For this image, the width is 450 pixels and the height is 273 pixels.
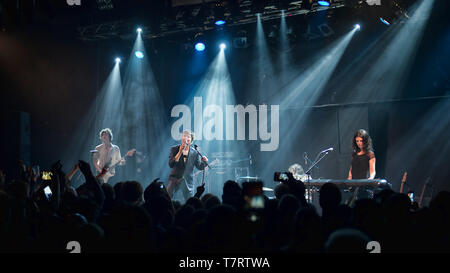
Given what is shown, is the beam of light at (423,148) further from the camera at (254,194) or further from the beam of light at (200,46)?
the camera at (254,194)

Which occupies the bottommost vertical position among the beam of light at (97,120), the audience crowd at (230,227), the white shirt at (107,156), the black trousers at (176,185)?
the black trousers at (176,185)

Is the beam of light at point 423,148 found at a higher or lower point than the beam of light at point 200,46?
lower

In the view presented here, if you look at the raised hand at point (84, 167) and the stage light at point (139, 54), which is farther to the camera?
the stage light at point (139, 54)

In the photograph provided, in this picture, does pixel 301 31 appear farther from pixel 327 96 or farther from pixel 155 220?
pixel 155 220

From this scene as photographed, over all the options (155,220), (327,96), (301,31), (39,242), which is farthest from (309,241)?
(327,96)

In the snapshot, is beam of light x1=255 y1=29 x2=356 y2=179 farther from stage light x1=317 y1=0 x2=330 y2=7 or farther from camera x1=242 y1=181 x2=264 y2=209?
camera x1=242 y1=181 x2=264 y2=209

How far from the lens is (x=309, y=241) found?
2.44 metres

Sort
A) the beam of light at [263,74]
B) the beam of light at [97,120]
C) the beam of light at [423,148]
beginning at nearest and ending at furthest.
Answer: the beam of light at [423,148], the beam of light at [263,74], the beam of light at [97,120]

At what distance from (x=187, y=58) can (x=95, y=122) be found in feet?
12.0

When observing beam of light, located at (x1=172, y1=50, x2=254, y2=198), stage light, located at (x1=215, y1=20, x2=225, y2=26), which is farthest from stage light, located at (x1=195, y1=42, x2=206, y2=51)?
stage light, located at (x1=215, y1=20, x2=225, y2=26)

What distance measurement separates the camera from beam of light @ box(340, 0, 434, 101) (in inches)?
379

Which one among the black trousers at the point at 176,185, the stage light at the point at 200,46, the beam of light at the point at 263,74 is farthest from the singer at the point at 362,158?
the stage light at the point at 200,46

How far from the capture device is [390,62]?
998 cm

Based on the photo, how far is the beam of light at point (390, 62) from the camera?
9627 mm
